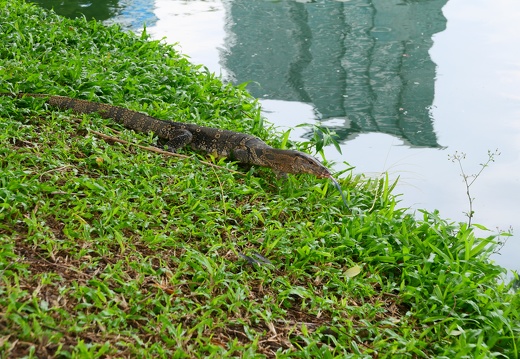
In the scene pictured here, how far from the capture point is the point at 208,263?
330 centimetres

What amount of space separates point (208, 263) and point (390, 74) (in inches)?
190

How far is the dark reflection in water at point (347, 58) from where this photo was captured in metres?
6.57

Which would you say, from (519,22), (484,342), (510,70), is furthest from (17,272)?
(519,22)

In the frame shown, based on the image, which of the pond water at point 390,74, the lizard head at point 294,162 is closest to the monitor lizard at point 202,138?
the lizard head at point 294,162

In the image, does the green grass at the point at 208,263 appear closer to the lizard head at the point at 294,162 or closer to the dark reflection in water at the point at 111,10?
the lizard head at the point at 294,162

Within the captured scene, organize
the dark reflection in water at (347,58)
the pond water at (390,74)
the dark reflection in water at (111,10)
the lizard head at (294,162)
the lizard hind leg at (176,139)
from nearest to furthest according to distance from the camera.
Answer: the lizard head at (294,162)
the lizard hind leg at (176,139)
the pond water at (390,74)
the dark reflection in water at (347,58)
the dark reflection in water at (111,10)

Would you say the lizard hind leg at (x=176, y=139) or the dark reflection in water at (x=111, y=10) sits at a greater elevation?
the lizard hind leg at (x=176, y=139)

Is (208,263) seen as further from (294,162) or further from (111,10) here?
(111,10)

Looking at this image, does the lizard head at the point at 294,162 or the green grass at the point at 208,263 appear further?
the lizard head at the point at 294,162

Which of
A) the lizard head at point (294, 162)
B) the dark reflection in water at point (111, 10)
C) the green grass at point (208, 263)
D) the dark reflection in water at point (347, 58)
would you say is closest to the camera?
the green grass at point (208, 263)

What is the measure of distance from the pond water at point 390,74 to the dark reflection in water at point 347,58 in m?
0.01

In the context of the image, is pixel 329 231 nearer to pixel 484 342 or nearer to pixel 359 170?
pixel 484 342

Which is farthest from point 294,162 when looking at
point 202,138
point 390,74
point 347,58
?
point 347,58

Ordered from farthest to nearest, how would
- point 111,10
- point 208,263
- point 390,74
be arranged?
point 111,10 → point 390,74 → point 208,263
